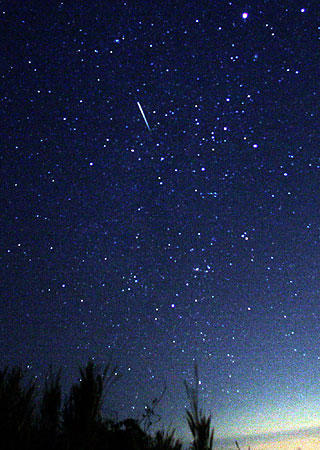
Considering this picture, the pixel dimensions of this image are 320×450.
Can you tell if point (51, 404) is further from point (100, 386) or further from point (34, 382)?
point (34, 382)

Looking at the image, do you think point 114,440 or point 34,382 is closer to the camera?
point 34,382

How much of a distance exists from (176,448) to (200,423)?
208 centimetres

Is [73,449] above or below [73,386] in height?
below

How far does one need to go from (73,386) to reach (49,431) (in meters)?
0.72

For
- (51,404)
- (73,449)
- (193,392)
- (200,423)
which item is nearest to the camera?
(193,392)

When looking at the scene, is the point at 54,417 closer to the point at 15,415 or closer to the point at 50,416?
the point at 50,416

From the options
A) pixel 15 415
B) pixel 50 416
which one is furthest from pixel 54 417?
pixel 15 415

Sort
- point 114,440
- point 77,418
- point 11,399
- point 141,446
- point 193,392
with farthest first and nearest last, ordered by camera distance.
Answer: point 114,440
point 141,446
point 77,418
point 11,399
point 193,392

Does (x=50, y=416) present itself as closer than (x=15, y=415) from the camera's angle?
No

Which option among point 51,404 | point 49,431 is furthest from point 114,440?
point 49,431

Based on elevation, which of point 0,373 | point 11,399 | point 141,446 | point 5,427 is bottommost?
point 141,446

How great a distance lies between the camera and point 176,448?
5.44 metres

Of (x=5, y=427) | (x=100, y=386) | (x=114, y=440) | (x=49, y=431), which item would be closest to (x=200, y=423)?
(x=100, y=386)

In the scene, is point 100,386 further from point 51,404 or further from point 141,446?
point 141,446
